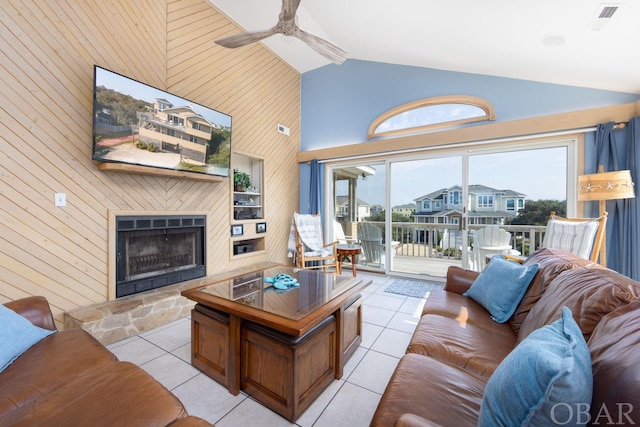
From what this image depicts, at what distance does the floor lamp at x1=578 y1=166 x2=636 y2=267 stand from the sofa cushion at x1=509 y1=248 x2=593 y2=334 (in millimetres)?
1415

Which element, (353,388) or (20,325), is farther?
(353,388)

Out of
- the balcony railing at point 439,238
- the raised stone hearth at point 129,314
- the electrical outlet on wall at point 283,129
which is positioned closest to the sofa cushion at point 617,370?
the raised stone hearth at point 129,314

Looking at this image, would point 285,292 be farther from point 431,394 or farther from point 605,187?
point 605,187

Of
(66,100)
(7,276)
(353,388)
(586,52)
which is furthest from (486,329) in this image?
(66,100)

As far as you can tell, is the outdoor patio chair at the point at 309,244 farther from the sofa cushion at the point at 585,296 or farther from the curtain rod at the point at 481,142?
the sofa cushion at the point at 585,296

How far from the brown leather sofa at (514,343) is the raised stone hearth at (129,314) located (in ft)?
8.09

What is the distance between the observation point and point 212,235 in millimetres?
3670

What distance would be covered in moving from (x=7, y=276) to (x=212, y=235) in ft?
6.20

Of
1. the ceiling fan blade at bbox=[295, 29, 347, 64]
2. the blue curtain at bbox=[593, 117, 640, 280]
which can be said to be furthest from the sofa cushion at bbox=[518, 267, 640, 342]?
the ceiling fan blade at bbox=[295, 29, 347, 64]

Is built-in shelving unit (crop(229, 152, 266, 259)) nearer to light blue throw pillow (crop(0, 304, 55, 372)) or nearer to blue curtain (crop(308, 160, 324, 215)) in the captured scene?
blue curtain (crop(308, 160, 324, 215))

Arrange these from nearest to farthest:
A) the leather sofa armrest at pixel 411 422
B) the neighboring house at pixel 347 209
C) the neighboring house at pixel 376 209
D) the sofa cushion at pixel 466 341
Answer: the leather sofa armrest at pixel 411 422, the sofa cushion at pixel 466 341, the neighboring house at pixel 376 209, the neighboring house at pixel 347 209

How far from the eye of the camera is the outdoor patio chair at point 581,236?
2.57m

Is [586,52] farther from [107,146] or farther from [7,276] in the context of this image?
[7,276]

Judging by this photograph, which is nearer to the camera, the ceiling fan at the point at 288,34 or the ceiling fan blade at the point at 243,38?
the ceiling fan at the point at 288,34
